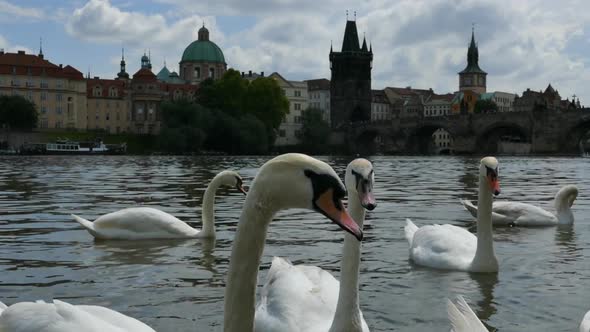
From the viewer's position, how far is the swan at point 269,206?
263cm

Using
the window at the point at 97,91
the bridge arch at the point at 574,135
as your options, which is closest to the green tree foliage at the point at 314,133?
the bridge arch at the point at 574,135

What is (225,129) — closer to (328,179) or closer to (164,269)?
(164,269)

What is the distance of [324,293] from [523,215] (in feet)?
23.3

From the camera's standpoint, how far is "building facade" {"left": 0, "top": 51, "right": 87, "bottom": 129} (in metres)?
108

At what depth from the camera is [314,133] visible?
9825 cm

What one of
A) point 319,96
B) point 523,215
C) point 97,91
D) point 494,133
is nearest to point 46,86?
point 97,91

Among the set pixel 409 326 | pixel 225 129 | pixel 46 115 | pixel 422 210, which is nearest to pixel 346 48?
pixel 46 115

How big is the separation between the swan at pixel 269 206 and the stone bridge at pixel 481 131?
88378mm

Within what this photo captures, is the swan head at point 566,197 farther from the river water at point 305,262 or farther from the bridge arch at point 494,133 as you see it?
the bridge arch at point 494,133

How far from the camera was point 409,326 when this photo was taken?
5492 millimetres

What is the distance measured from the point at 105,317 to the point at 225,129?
72.8 metres

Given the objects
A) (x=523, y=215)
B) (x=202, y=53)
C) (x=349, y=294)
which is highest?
(x=202, y=53)

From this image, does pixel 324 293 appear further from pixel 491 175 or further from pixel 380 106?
pixel 380 106

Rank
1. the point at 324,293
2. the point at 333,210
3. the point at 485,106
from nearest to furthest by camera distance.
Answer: the point at 333,210 → the point at 324,293 → the point at 485,106
